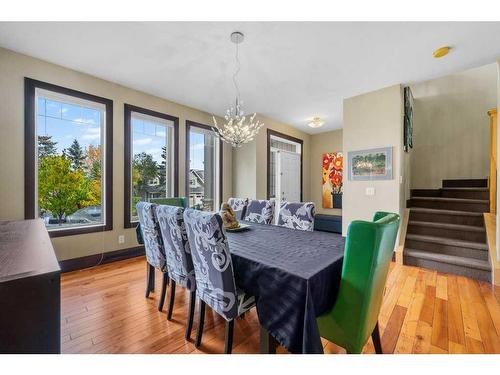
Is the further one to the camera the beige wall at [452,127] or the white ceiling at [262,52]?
the beige wall at [452,127]

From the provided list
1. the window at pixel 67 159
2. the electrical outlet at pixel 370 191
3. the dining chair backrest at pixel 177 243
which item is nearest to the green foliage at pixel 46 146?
the window at pixel 67 159

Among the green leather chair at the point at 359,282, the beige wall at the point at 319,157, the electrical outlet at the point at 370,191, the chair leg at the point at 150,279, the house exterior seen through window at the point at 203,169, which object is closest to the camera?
the green leather chair at the point at 359,282

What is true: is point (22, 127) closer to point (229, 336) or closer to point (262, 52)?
point (262, 52)

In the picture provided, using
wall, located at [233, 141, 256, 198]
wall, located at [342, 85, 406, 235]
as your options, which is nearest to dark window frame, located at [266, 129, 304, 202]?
wall, located at [233, 141, 256, 198]

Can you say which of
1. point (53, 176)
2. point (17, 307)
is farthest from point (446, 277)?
point (53, 176)

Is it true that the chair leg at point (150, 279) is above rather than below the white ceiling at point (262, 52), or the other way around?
below

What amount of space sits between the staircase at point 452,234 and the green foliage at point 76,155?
15.4 ft

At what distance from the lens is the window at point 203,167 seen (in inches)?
172

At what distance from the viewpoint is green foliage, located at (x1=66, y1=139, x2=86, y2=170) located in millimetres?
3068

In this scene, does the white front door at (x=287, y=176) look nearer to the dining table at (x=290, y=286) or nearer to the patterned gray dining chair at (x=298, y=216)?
the patterned gray dining chair at (x=298, y=216)

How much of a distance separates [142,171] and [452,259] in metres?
4.57

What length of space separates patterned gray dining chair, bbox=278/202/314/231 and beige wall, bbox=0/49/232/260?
239 cm

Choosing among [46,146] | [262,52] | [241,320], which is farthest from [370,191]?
[46,146]

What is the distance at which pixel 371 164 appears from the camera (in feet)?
11.7
